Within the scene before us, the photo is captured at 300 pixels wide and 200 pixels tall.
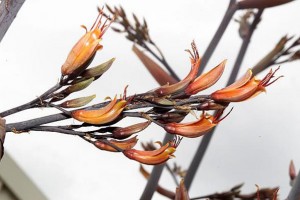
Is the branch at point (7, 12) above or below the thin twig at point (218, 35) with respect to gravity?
above

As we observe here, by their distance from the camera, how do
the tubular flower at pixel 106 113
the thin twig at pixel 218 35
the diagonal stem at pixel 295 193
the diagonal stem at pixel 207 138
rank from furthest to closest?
the diagonal stem at pixel 207 138 < the thin twig at pixel 218 35 < the diagonal stem at pixel 295 193 < the tubular flower at pixel 106 113

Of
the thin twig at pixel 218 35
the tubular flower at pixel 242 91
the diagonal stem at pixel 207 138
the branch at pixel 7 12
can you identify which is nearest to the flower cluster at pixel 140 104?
the tubular flower at pixel 242 91

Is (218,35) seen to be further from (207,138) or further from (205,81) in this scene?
(205,81)

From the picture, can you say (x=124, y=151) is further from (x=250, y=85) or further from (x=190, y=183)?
(x=190, y=183)

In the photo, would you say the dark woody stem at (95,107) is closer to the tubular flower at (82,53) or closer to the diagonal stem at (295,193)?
the tubular flower at (82,53)

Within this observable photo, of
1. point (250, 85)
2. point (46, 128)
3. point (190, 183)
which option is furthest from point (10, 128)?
point (190, 183)

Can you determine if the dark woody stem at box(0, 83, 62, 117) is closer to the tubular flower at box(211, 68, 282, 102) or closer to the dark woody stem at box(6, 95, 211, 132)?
the dark woody stem at box(6, 95, 211, 132)

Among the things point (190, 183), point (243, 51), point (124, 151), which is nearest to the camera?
point (124, 151)
